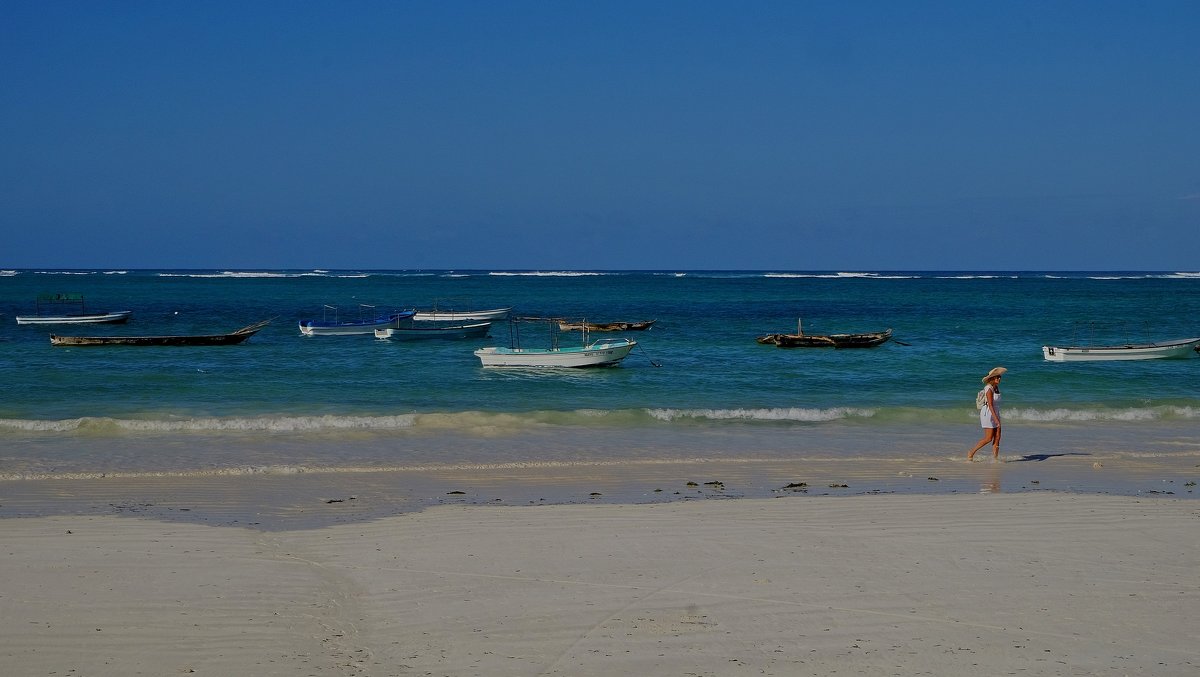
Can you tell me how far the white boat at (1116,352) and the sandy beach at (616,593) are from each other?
70.2 ft

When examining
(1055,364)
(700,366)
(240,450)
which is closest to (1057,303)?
(1055,364)

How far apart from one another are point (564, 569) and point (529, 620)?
1.33 meters

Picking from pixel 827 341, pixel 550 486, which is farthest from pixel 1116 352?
pixel 550 486

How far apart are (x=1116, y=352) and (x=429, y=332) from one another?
23800mm

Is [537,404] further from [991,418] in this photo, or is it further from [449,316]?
[449,316]

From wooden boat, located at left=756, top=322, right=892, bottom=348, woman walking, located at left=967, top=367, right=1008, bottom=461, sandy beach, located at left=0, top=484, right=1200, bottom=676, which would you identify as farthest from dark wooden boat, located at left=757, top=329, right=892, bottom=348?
sandy beach, located at left=0, top=484, right=1200, bottom=676

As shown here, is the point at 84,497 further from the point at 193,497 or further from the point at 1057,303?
the point at 1057,303

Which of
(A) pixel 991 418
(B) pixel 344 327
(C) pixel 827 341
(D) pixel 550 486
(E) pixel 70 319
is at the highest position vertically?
(E) pixel 70 319

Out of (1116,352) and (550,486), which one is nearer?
(550,486)

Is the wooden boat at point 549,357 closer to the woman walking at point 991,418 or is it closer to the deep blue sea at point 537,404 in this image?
the deep blue sea at point 537,404

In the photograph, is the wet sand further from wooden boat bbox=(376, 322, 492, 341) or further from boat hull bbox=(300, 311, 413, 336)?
boat hull bbox=(300, 311, 413, 336)

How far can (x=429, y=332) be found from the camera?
38.8 metres

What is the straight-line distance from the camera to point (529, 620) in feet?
22.7

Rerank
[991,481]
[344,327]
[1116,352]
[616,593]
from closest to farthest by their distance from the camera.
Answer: [616,593] → [991,481] → [1116,352] → [344,327]
